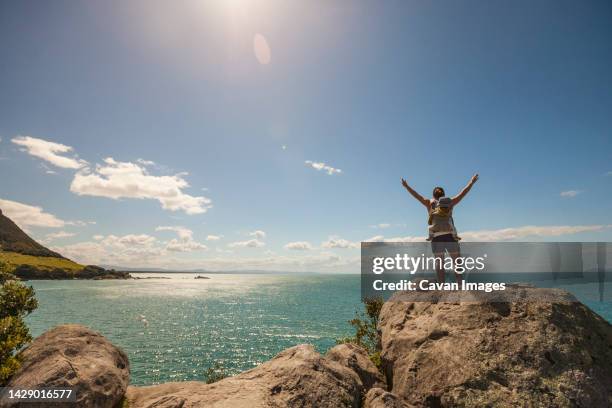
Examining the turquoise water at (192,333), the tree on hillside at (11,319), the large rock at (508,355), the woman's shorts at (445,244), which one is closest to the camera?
the large rock at (508,355)

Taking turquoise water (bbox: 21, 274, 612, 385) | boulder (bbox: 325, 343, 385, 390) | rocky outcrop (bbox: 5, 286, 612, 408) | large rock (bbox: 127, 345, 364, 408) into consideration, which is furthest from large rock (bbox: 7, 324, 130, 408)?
turquoise water (bbox: 21, 274, 612, 385)

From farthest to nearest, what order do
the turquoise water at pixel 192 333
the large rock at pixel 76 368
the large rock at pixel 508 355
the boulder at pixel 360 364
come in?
the turquoise water at pixel 192 333, the boulder at pixel 360 364, the large rock at pixel 76 368, the large rock at pixel 508 355

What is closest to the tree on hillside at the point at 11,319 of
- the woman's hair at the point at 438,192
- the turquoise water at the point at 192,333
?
the woman's hair at the point at 438,192

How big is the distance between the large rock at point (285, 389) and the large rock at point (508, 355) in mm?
2418

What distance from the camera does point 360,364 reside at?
1261 centimetres

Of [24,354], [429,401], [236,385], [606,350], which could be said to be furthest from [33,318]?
[606,350]

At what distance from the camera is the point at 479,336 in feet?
32.8

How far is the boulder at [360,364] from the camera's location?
12172 mm

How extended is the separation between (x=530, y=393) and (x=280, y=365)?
788 cm

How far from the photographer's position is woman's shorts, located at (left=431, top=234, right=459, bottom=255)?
41.4ft

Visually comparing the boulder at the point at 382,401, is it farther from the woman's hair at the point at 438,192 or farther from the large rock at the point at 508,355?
the woman's hair at the point at 438,192

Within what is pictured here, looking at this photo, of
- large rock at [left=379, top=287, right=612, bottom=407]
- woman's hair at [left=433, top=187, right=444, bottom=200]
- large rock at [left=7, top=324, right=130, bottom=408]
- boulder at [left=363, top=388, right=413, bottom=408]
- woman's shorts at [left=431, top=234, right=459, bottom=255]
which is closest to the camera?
large rock at [left=379, top=287, right=612, bottom=407]

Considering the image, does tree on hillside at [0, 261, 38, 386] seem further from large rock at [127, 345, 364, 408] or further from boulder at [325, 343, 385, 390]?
boulder at [325, 343, 385, 390]

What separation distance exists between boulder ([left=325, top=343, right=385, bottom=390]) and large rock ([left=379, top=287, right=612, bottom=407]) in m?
0.84
